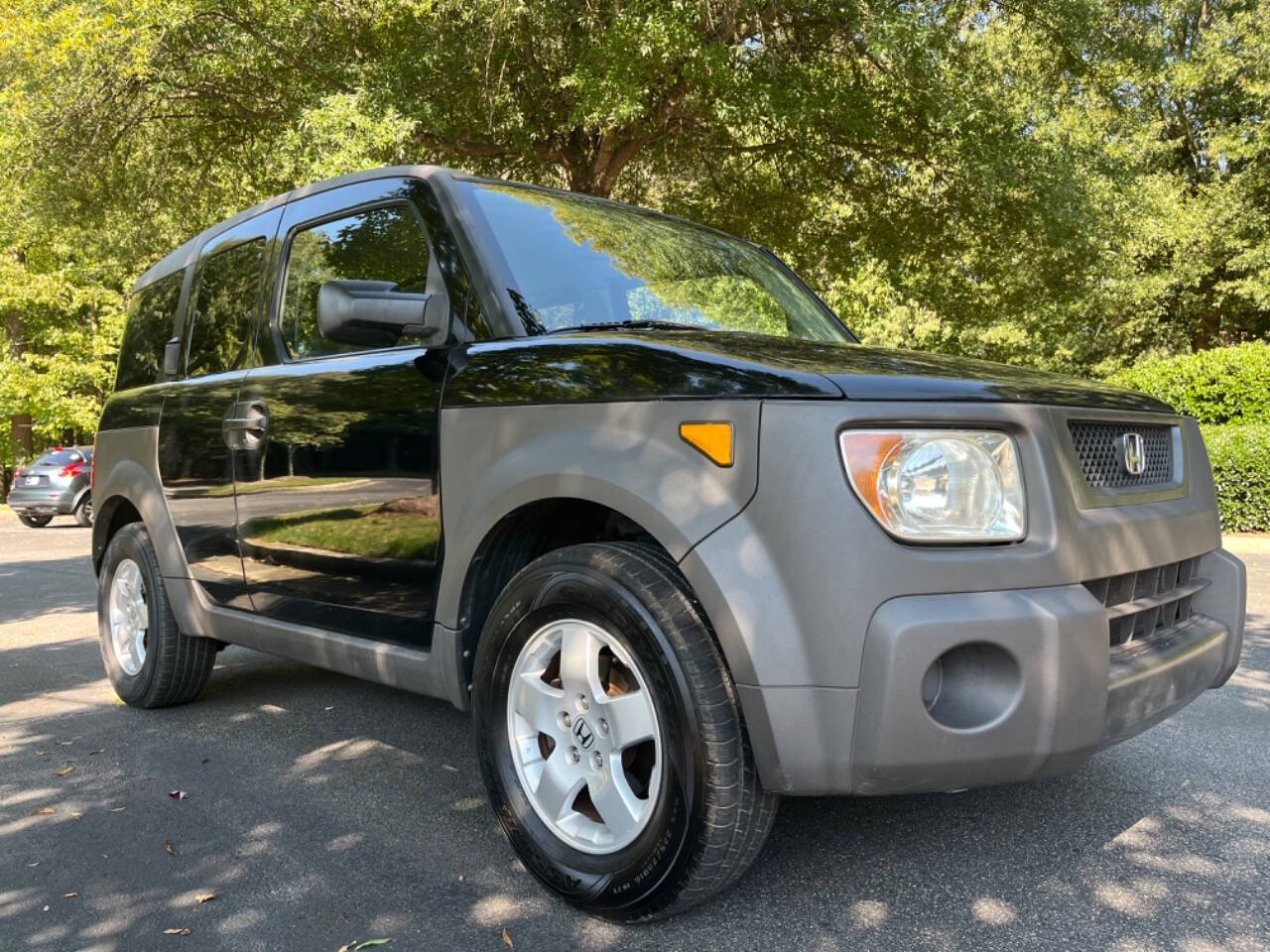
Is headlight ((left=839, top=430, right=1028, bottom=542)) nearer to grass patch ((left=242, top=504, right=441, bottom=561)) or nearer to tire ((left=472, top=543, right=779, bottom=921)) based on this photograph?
tire ((left=472, top=543, right=779, bottom=921))

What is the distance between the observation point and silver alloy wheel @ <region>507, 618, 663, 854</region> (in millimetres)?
2414

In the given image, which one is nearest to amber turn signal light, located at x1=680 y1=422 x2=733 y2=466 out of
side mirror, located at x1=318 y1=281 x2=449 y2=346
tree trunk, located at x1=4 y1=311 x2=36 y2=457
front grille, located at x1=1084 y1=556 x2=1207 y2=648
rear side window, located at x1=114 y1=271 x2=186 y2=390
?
front grille, located at x1=1084 y1=556 x2=1207 y2=648

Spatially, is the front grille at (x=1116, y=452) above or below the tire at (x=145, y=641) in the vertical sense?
above

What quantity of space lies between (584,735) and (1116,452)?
150cm

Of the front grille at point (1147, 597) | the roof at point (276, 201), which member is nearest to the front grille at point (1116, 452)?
the front grille at point (1147, 597)

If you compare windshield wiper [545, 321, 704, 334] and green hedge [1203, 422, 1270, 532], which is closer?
windshield wiper [545, 321, 704, 334]

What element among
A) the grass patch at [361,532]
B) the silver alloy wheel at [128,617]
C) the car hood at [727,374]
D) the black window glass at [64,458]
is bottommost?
the black window glass at [64,458]

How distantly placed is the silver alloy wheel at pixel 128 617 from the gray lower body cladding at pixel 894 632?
129 inches

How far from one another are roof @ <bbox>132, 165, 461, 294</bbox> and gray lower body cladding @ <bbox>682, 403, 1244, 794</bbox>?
1741mm

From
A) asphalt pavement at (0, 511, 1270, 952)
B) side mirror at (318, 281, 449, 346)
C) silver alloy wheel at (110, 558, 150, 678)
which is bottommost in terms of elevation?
asphalt pavement at (0, 511, 1270, 952)

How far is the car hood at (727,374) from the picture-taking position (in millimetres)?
2250

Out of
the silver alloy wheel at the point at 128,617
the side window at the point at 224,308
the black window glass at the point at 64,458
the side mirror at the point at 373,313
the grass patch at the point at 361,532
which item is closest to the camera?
the side mirror at the point at 373,313

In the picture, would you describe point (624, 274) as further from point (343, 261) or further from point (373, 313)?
point (343, 261)

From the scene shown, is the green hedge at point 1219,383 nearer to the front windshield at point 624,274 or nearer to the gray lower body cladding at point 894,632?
the front windshield at point 624,274
